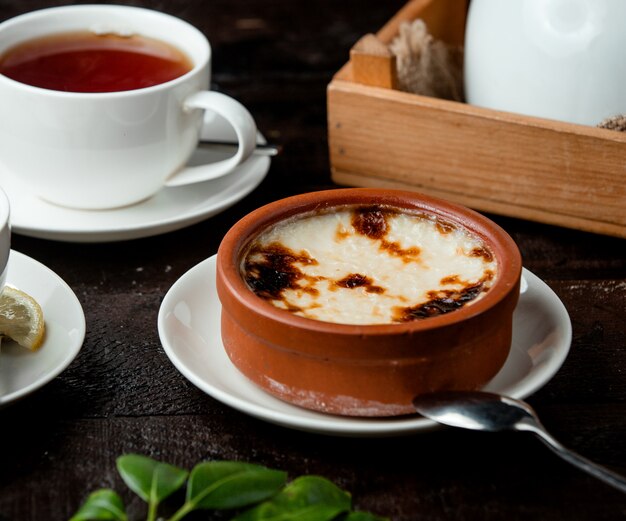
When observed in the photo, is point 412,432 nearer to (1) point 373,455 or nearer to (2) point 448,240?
(1) point 373,455

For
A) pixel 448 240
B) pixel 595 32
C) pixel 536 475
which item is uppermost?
pixel 595 32

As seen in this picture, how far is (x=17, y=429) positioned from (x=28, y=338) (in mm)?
94

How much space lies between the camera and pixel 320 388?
865 millimetres

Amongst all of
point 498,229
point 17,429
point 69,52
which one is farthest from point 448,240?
point 69,52

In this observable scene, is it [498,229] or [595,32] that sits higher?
[595,32]

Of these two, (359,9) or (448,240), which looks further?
(359,9)

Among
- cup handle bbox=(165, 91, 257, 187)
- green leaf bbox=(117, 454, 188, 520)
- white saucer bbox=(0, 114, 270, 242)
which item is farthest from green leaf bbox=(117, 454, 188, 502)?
cup handle bbox=(165, 91, 257, 187)

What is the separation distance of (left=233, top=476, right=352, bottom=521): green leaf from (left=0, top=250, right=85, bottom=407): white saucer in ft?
0.76

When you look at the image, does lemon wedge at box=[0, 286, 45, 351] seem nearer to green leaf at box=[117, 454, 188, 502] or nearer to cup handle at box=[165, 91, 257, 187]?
green leaf at box=[117, 454, 188, 502]

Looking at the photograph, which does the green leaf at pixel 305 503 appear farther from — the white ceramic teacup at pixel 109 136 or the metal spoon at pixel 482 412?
the white ceramic teacup at pixel 109 136

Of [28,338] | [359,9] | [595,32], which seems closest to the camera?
[28,338]

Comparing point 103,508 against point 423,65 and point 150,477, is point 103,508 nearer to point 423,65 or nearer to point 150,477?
point 150,477

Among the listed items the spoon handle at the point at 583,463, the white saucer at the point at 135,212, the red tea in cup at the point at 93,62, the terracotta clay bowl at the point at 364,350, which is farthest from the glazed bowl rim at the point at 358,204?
the red tea in cup at the point at 93,62

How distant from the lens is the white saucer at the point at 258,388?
842 millimetres
